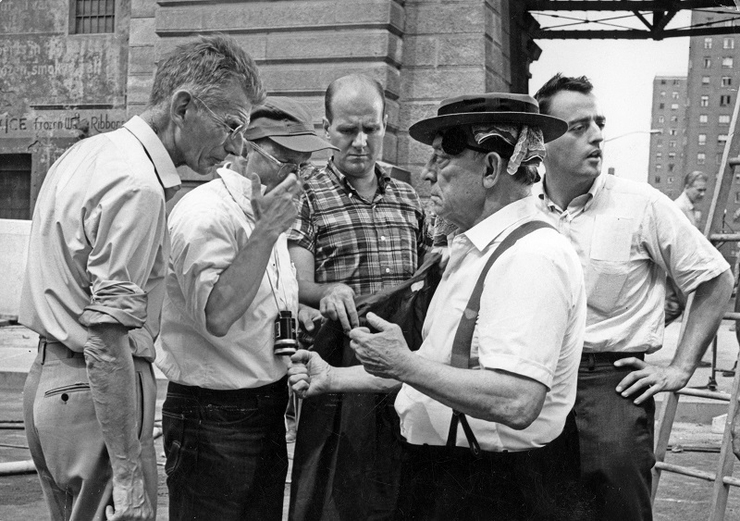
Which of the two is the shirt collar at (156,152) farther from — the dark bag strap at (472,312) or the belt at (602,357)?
the belt at (602,357)

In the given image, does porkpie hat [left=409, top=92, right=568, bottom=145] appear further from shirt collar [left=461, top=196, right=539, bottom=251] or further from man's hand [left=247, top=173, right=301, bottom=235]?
man's hand [left=247, top=173, right=301, bottom=235]

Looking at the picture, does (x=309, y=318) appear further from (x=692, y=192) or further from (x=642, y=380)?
(x=692, y=192)

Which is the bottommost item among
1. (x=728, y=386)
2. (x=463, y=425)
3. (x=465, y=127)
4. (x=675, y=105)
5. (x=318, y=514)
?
(x=728, y=386)

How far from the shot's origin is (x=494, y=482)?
2771 millimetres

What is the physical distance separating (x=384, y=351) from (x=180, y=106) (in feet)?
3.17

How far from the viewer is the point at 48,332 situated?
2.65 meters

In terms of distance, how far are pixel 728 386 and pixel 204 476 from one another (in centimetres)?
813

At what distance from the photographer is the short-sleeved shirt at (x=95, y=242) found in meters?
2.56

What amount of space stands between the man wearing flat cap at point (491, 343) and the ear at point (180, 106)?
67cm

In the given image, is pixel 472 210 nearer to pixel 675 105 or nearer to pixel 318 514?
pixel 318 514

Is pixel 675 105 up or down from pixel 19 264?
up

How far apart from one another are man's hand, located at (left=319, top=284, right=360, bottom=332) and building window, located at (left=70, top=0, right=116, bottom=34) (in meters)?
23.1

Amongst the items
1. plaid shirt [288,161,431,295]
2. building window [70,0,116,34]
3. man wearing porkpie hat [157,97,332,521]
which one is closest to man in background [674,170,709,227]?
plaid shirt [288,161,431,295]

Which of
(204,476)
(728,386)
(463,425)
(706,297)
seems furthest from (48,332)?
(728,386)
